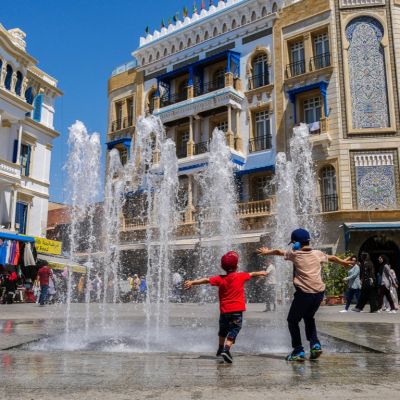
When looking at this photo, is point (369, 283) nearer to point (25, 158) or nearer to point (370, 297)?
point (370, 297)

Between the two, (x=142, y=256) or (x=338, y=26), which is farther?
(x=142, y=256)

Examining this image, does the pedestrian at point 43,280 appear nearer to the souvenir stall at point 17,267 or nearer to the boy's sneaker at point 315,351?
the souvenir stall at point 17,267

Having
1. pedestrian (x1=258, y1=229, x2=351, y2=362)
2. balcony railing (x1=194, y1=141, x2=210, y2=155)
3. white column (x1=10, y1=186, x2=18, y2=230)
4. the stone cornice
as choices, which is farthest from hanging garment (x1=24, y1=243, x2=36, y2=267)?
pedestrian (x1=258, y1=229, x2=351, y2=362)

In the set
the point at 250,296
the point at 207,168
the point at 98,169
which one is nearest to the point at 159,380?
the point at 98,169

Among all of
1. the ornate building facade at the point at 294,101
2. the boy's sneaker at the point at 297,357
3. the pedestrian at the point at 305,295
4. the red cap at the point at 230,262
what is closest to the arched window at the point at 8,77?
the ornate building facade at the point at 294,101

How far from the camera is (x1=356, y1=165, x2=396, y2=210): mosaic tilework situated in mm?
20812

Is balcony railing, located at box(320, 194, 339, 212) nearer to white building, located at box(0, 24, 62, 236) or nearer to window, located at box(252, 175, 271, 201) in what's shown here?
window, located at box(252, 175, 271, 201)

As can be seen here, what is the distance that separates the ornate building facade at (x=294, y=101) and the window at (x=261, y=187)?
6cm

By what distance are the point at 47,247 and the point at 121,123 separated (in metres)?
10.0

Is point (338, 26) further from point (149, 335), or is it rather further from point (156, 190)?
point (149, 335)

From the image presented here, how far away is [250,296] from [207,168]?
7.05 m

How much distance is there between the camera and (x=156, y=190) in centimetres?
2655

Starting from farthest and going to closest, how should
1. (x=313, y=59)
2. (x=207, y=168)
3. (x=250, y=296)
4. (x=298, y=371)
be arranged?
(x=207, y=168)
(x=313, y=59)
(x=250, y=296)
(x=298, y=371)

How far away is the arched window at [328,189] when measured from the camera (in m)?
21.4
